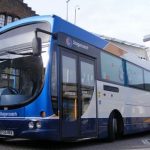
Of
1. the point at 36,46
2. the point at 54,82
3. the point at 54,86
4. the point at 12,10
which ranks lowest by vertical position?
the point at 54,86

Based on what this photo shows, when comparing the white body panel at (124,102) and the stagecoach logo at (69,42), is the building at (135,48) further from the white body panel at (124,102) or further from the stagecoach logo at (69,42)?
the stagecoach logo at (69,42)

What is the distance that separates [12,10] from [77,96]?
85.5ft

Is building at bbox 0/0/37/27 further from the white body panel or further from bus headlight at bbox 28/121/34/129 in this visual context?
bus headlight at bbox 28/121/34/129

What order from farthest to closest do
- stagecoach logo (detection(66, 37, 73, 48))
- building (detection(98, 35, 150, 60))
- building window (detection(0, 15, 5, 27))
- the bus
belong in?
building (detection(98, 35, 150, 60))
building window (detection(0, 15, 5, 27))
stagecoach logo (detection(66, 37, 73, 48))
the bus

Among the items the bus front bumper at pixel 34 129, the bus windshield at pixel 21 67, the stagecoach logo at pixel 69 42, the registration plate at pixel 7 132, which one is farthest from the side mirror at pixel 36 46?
the registration plate at pixel 7 132

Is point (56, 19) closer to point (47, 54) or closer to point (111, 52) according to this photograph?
point (47, 54)

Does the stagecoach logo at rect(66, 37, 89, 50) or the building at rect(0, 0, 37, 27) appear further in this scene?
the building at rect(0, 0, 37, 27)

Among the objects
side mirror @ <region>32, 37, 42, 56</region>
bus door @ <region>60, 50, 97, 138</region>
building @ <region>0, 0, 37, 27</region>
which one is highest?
building @ <region>0, 0, 37, 27</region>

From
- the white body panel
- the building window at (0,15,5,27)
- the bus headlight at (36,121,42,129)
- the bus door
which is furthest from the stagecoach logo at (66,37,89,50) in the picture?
the building window at (0,15,5,27)

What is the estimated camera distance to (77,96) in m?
10.8

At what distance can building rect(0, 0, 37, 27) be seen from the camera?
3466 cm

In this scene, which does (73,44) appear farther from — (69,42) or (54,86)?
(54,86)

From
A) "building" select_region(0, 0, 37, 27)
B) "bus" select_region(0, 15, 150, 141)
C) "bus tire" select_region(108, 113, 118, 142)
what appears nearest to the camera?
"bus" select_region(0, 15, 150, 141)

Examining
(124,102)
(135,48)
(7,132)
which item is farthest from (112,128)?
(135,48)
